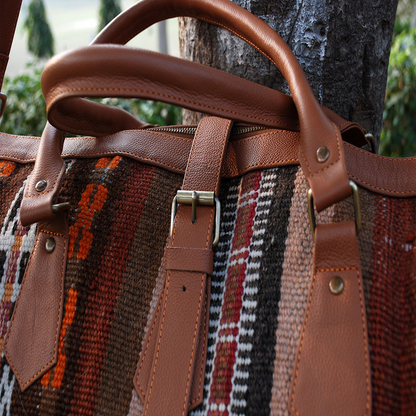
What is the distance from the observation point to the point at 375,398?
1.76 feet

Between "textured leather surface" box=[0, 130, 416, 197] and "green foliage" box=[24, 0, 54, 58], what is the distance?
15624 mm

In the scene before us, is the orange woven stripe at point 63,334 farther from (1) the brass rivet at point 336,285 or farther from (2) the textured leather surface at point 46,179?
(1) the brass rivet at point 336,285

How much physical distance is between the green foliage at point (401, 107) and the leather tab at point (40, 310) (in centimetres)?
217

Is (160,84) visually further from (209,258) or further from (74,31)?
(74,31)

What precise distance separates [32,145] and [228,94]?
53cm

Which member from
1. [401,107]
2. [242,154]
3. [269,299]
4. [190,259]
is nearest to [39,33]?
[401,107]

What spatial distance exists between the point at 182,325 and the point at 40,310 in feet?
0.95

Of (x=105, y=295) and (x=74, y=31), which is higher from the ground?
(x=74, y=31)

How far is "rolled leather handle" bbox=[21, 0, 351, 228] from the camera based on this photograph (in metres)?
0.60

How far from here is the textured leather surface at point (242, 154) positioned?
69 cm

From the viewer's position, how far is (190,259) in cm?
67

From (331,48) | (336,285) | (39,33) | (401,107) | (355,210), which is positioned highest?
(39,33)

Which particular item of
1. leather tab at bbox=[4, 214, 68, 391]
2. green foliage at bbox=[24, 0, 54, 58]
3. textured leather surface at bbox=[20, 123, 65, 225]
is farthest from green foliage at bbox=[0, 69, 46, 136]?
green foliage at bbox=[24, 0, 54, 58]

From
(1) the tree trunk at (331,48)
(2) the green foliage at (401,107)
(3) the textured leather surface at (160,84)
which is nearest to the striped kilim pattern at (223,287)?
(3) the textured leather surface at (160,84)
